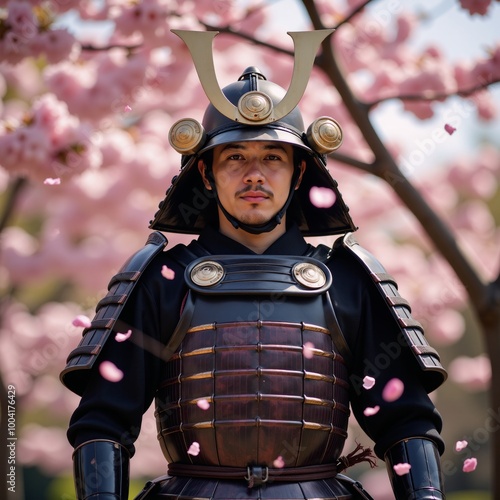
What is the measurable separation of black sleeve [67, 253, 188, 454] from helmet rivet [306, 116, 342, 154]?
708mm

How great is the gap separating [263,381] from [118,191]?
687 centimetres

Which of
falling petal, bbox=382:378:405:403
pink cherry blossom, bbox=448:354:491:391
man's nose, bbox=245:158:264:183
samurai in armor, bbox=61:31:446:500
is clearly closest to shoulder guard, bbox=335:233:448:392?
samurai in armor, bbox=61:31:446:500

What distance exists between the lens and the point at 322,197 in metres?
3.67

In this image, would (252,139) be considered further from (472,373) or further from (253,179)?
(472,373)

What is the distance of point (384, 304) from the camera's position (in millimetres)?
3416

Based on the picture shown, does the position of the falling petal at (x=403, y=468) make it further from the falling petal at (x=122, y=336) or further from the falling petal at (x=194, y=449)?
the falling petal at (x=122, y=336)

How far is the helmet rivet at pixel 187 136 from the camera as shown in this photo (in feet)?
11.1

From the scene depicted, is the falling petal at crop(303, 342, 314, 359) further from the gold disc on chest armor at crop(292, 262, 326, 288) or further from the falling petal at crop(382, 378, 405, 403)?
the falling petal at crop(382, 378, 405, 403)

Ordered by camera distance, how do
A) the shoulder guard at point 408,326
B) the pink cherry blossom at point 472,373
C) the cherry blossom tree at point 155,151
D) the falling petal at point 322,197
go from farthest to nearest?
1. the pink cherry blossom at point 472,373
2. the cherry blossom tree at point 155,151
3. the falling petal at point 322,197
4. the shoulder guard at point 408,326

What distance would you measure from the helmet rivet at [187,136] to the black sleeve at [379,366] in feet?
2.35

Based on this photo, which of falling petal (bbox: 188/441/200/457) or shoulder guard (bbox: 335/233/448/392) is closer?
falling petal (bbox: 188/441/200/457)

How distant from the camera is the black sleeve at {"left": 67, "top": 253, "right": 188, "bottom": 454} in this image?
10.3 feet

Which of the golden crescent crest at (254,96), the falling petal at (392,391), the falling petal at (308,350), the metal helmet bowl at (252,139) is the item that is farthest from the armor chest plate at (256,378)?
the golden crescent crest at (254,96)

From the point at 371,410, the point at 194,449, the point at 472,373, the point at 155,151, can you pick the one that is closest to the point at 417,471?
the point at 371,410
